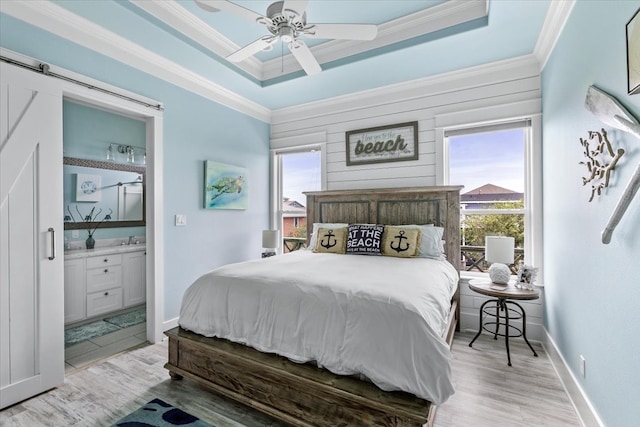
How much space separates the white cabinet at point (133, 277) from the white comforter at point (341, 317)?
2240 millimetres

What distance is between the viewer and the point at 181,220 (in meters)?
3.28

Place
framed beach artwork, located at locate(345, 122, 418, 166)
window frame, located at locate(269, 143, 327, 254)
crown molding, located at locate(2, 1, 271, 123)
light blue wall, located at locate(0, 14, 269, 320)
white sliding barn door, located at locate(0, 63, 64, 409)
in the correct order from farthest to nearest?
1. window frame, located at locate(269, 143, 327, 254)
2. framed beach artwork, located at locate(345, 122, 418, 166)
3. light blue wall, located at locate(0, 14, 269, 320)
4. crown molding, located at locate(2, 1, 271, 123)
5. white sliding barn door, located at locate(0, 63, 64, 409)

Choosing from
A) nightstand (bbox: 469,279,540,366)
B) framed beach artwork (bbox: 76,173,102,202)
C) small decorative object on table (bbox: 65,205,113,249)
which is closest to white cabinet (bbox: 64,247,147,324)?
small decorative object on table (bbox: 65,205,113,249)

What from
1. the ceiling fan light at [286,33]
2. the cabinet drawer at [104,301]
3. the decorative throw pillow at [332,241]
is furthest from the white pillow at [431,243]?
the cabinet drawer at [104,301]

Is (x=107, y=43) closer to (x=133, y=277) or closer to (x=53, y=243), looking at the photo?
(x=53, y=243)

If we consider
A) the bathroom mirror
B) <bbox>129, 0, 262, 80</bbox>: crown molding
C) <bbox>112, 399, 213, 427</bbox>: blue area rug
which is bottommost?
<bbox>112, 399, 213, 427</bbox>: blue area rug

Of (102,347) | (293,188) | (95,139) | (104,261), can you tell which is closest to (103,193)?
(95,139)

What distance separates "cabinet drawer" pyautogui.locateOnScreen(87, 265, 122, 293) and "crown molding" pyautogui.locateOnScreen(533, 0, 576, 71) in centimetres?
515

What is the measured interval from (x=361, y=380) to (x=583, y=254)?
1.64 meters

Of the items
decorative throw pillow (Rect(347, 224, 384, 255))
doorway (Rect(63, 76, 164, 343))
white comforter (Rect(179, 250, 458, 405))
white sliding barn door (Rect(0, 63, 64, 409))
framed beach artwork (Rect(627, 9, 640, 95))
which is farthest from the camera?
decorative throw pillow (Rect(347, 224, 384, 255))

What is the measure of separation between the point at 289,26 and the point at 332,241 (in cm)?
215

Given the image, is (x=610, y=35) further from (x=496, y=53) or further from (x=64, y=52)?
(x=64, y=52)

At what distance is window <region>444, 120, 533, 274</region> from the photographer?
3.17 m

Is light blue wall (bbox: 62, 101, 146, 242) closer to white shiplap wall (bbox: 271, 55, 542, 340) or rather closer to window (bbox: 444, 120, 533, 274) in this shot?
white shiplap wall (bbox: 271, 55, 542, 340)
